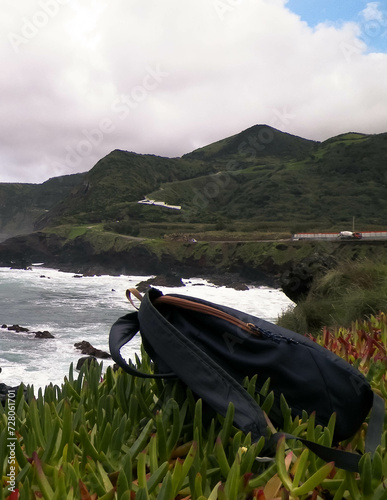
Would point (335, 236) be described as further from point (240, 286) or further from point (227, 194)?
point (227, 194)

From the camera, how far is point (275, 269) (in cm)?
4441

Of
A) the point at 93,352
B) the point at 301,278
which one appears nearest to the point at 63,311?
the point at 93,352

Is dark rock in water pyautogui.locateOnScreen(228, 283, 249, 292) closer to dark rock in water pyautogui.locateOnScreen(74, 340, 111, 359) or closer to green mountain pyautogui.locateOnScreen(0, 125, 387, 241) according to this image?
dark rock in water pyautogui.locateOnScreen(74, 340, 111, 359)

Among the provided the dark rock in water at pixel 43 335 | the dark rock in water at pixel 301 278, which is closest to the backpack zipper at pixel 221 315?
the dark rock in water at pixel 301 278

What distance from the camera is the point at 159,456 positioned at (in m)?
1.54

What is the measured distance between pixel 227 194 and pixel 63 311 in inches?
3697

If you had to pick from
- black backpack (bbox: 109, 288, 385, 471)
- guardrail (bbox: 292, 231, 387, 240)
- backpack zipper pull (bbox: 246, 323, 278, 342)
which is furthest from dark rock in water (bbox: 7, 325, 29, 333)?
guardrail (bbox: 292, 231, 387, 240)

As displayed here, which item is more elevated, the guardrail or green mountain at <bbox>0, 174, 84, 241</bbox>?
green mountain at <bbox>0, 174, 84, 241</bbox>

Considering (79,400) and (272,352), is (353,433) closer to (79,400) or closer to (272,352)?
(272,352)

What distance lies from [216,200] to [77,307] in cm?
9049

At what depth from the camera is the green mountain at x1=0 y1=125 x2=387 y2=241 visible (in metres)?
85.4

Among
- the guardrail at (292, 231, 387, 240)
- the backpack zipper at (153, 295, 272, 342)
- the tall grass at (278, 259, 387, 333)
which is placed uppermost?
the guardrail at (292, 231, 387, 240)

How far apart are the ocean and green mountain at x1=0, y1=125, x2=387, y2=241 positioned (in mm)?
28812

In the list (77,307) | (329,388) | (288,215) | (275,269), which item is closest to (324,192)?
(288,215)
